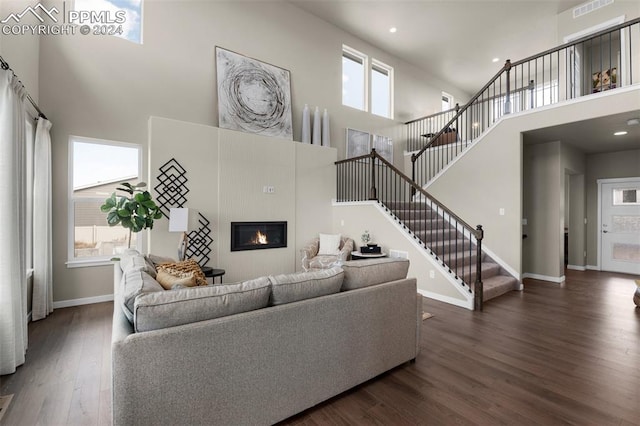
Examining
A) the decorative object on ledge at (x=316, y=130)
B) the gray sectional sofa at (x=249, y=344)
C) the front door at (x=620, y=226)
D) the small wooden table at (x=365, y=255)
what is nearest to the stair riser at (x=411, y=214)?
the small wooden table at (x=365, y=255)

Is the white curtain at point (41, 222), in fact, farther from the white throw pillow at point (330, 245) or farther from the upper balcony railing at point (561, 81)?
the upper balcony railing at point (561, 81)

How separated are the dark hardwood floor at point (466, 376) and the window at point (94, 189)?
39.7 inches

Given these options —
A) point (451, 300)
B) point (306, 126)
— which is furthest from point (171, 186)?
point (451, 300)

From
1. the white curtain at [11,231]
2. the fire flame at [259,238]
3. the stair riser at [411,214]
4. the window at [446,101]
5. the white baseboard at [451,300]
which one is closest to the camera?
the white curtain at [11,231]

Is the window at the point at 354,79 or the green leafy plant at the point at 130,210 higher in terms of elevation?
the window at the point at 354,79

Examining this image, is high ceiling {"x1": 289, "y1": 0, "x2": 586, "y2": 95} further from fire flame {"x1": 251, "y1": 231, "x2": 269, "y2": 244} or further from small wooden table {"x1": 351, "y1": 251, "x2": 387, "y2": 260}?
small wooden table {"x1": 351, "y1": 251, "x2": 387, "y2": 260}

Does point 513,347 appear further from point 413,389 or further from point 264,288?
point 264,288

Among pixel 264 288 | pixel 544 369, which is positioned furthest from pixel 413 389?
pixel 264 288

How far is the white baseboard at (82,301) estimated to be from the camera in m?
4.23

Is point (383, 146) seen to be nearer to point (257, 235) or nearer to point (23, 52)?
point (257, 235)

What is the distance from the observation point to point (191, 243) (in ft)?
15.8

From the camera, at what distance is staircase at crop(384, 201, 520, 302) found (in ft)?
15.5

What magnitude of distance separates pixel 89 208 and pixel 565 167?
8789 mm

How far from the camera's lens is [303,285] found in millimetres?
1991
